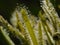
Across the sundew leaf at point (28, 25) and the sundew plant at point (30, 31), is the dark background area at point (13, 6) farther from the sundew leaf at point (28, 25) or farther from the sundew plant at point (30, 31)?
the sundew leaf at point (28, 25)

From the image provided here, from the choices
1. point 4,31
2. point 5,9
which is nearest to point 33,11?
point 5,9

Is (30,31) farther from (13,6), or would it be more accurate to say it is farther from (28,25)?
(13,6)

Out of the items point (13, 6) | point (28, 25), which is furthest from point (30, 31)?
point (13, 6)

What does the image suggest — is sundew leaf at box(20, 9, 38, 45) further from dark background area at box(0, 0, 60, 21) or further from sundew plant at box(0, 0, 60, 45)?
dark background area at box(0, 0, 60, 21)

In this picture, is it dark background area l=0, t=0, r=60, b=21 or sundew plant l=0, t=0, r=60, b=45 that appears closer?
sundew plant l=0, t=0, r=60, b=45

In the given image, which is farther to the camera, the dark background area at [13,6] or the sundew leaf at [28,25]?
the dark background area at [13,6]

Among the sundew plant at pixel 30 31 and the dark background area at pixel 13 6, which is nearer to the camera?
the sundew plant at pixel 30 31

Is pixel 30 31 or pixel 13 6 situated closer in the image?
pixel 30 31

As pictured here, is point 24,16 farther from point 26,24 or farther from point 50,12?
point 50,12

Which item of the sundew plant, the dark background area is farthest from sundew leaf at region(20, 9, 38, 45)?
the dark background area

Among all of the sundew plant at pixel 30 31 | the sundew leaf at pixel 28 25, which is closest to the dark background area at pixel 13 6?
the sundew plant at pixel 30 31

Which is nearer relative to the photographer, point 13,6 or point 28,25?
point 28,25
